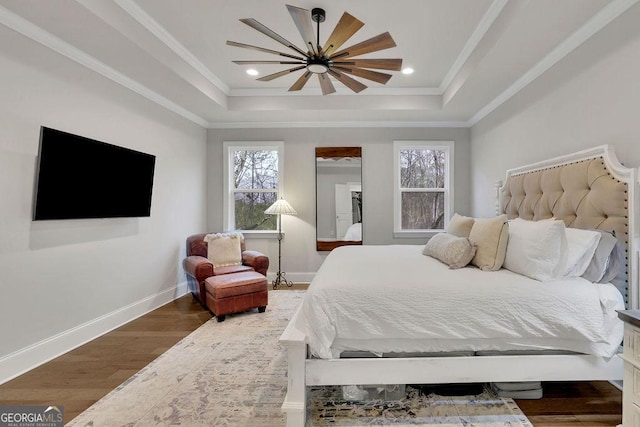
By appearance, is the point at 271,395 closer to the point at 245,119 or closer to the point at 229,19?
the point at 229,19

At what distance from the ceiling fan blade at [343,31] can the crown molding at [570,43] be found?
171cm

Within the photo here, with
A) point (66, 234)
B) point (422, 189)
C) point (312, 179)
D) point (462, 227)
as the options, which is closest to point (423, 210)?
point (422, 189)

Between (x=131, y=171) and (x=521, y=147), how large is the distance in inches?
165

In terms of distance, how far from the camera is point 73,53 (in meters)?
2.49

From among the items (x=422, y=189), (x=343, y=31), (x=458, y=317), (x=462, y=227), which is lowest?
(x=458, y=317)

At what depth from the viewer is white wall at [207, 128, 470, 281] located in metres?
4.56

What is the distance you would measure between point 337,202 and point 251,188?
4.77 feet

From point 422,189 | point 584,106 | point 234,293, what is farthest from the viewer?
point 422,189

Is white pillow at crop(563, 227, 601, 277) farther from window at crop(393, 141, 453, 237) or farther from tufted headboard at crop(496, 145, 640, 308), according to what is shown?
window at crop(393, 141, 453, 237)

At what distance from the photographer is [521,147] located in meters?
3.11

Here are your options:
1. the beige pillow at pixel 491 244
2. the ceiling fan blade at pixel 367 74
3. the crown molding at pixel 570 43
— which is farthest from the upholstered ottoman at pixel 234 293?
the crown molding at pixel 570 43

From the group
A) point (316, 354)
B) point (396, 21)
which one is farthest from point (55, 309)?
point (396, 21)

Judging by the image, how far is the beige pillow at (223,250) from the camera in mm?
3836

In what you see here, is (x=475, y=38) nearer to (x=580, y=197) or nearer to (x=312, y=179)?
(x=580, y=197)
